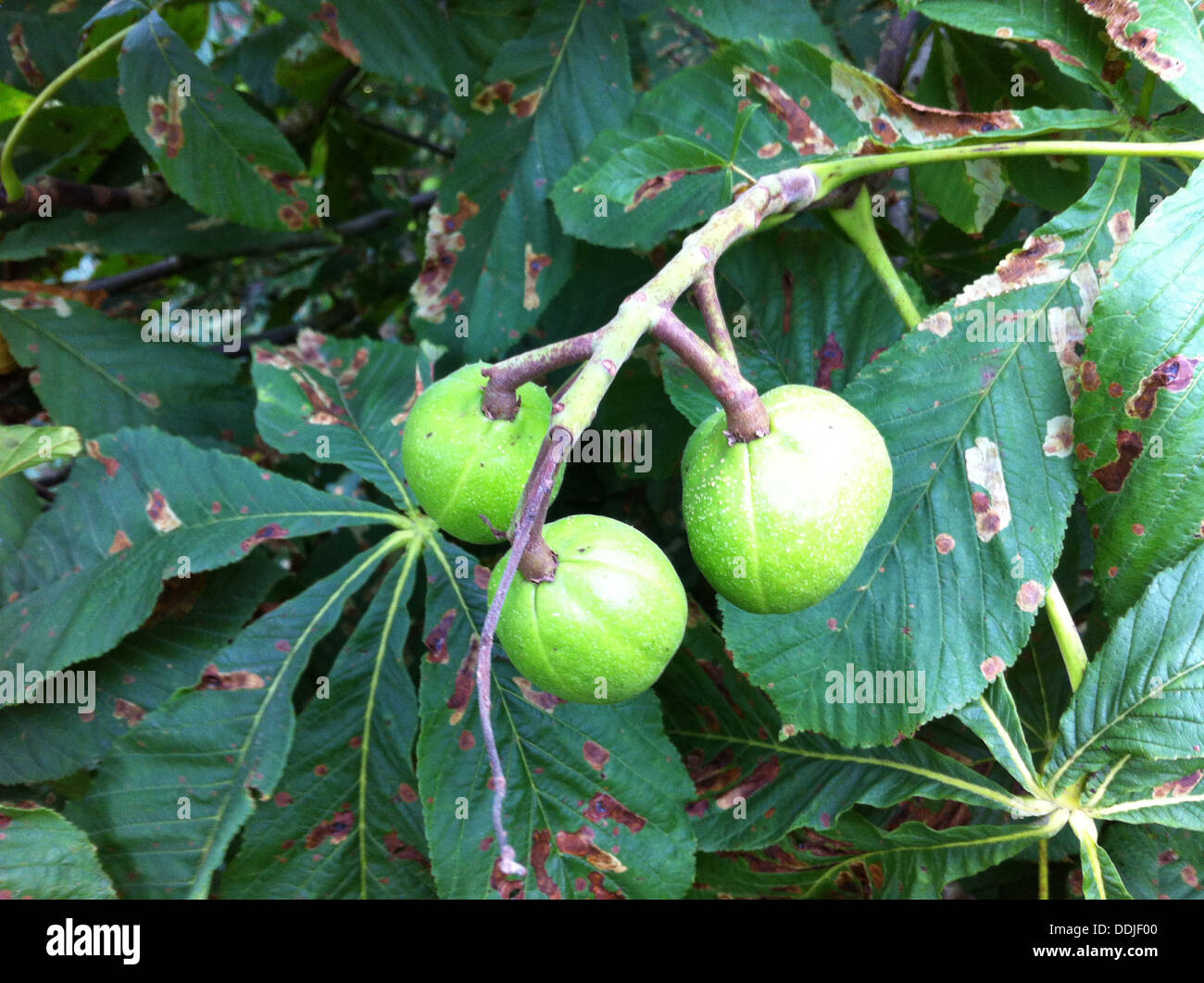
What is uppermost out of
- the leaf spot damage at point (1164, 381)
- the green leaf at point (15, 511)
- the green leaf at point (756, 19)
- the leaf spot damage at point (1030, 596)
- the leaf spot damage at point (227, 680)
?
the green leaf at point (756, 19)

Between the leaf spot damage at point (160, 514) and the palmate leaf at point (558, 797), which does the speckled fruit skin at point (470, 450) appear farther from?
the leaf spot damage at point (160, 514)

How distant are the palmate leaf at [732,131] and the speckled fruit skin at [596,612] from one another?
29.4 inches

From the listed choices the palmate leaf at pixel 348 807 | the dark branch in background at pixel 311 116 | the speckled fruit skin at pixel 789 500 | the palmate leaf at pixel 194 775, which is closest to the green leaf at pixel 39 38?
the dark branch in background at pixel 311 116

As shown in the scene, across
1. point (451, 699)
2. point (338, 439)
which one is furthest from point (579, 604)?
point (338, 439)

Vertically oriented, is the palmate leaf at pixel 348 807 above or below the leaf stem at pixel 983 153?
below

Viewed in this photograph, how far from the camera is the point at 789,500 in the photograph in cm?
93

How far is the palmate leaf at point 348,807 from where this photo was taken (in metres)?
1.63

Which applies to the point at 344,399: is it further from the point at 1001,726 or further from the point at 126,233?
the point at 1001,726

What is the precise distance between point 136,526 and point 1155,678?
6.05 feet

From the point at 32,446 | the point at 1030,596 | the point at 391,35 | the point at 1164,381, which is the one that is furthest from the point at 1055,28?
the point at 32,446

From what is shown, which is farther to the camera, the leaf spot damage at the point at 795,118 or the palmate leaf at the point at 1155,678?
the leaf spot damage at the point at 795,118

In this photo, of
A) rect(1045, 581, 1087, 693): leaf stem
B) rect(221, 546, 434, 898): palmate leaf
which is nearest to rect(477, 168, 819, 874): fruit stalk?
rect(1045, 581, 1087, 693): leaf stem

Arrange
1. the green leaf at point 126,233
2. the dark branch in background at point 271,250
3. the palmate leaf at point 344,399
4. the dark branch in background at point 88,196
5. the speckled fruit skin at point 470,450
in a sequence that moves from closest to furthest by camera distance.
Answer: the speckled fruit skin at point 470,450 → the palmate leaf at point 344,399 → the dark branch in background at point 88,196 → the green leaf at point 126,233 → the dark branch in background at point 271,250

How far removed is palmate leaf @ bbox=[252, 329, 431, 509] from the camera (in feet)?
6.06
